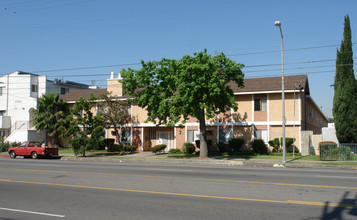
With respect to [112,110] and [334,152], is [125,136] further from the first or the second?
[334,152]

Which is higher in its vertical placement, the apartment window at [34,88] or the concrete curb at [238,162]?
the apartment window at [34,88]

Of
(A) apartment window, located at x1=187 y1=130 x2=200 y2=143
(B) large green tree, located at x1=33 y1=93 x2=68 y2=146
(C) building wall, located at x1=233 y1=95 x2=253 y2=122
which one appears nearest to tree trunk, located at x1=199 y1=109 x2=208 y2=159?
(C) building wall, located at x1=233 y1=95 x2=253 y2=122

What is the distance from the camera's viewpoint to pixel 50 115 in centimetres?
3509

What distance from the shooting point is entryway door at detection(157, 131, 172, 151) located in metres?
33.4

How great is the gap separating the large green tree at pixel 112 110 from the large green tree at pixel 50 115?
5228 mm

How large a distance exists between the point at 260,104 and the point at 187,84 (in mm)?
10070

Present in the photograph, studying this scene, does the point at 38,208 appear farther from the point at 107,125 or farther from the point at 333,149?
the point at 107,125

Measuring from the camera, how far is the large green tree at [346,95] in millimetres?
27094

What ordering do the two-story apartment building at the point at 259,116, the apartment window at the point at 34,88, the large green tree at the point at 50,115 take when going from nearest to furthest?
the two-story apartment building at the point at 259,116 → the large green tree at the point at 50,115 → the apartment window at the point at 34,88

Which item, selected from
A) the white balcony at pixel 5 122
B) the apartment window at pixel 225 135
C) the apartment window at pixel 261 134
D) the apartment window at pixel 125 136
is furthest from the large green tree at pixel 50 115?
the apartment window at pixel 261 134

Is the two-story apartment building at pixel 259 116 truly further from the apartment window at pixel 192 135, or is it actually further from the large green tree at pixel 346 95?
the large green tree at pixel 346 95

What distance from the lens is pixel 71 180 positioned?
12758mm

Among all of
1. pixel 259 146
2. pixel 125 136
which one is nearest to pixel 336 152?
pixel 259 146

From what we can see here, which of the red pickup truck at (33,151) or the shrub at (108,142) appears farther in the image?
the shrub at (108,142)
